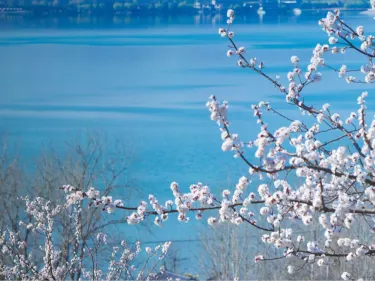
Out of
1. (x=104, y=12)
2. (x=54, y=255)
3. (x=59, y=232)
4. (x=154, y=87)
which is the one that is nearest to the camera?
(x=54, y=255)

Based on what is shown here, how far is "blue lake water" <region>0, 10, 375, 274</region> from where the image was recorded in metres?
12.1

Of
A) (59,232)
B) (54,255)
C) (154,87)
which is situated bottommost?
(59,232)

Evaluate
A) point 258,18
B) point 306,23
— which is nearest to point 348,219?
point 258,18

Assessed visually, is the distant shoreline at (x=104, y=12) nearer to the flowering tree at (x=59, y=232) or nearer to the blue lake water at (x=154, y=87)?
the blue lake water at (x=154, y=87)

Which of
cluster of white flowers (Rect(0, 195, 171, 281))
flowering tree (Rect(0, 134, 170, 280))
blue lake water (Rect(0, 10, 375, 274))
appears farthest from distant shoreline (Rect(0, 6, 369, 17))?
cluster of white flowers (Rect(0, 195, 171, 281))

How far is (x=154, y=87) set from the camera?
14125 mm

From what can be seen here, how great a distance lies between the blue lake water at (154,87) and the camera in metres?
12.1

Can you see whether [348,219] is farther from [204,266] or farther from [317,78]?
[204,266]

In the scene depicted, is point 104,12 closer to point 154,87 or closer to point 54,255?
point 154,87

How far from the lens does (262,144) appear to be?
1.53 meters

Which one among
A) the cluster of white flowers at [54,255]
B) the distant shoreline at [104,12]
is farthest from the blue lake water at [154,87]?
the cluster of white flowers at [54,255]

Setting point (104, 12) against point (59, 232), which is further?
point (104, 12)

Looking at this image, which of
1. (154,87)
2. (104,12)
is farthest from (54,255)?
(154,87)

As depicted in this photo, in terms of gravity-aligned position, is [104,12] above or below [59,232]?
above
